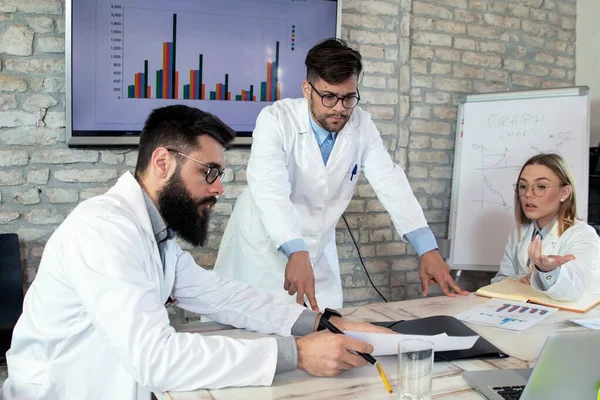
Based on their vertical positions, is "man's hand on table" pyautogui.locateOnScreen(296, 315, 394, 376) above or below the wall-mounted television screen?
below

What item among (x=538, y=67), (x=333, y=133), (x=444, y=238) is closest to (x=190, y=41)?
(x=333, y=133)

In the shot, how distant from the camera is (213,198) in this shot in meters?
1.59

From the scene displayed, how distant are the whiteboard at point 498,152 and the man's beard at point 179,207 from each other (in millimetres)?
2397

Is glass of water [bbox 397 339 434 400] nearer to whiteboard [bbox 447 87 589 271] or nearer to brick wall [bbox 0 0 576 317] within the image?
brick wall [bbox 0 0 576 317]

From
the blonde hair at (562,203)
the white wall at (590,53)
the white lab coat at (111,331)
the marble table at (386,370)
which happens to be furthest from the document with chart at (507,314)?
the white wall at (590,53)

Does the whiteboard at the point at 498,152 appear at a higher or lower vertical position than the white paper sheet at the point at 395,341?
higher

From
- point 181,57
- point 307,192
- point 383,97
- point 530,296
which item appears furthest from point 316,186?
point 383,97

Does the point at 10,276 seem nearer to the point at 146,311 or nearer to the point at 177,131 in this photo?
the point at 177,131

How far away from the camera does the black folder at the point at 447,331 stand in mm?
1448

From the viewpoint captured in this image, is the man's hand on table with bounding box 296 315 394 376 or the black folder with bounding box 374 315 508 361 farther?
the black folder with bounding box 374 315 508 361

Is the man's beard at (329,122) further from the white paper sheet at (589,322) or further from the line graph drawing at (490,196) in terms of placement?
the line graph drawing at (490,196)

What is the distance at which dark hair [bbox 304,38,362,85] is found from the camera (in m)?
2.13

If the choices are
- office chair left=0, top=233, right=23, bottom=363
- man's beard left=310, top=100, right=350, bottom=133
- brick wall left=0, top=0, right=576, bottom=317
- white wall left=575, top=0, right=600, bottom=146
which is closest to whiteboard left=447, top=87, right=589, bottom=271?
brick wall left=0, top=0, right=576, bottom=317

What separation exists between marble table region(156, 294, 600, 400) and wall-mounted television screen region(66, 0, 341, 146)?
1.49 meters
